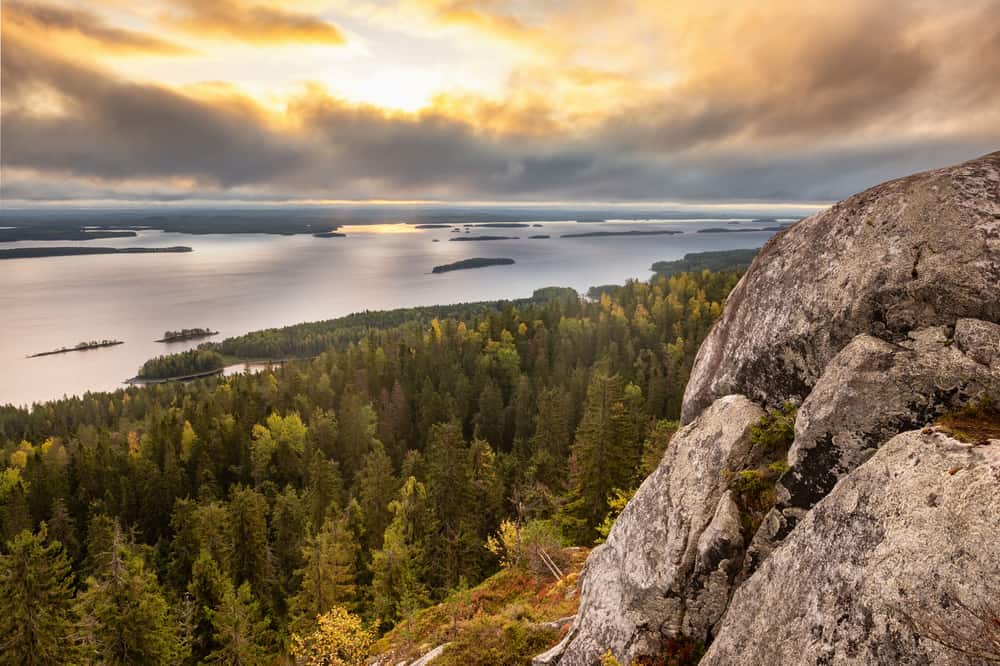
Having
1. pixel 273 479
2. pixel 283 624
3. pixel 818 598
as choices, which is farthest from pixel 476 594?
pixel 273 479

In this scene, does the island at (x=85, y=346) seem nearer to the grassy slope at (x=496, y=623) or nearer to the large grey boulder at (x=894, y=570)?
the grassy slope at (x=496, y=623)

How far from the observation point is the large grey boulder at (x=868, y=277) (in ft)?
28.6

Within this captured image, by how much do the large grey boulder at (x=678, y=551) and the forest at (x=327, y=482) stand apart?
6.78 metres

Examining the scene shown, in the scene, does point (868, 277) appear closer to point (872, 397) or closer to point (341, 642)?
point (872, 397)

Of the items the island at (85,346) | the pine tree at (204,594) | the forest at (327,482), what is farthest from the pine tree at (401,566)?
the island at (85,346)

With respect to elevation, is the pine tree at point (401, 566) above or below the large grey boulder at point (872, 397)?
below

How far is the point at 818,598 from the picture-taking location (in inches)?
307

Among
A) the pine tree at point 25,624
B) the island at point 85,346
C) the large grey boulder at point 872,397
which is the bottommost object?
the island at point 85,346

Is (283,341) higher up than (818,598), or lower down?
lower down

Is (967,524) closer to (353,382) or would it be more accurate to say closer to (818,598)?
(818,598)

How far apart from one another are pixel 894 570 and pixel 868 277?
17.7ft

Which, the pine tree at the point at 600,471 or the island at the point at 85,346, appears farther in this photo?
the island at the point at 85,346

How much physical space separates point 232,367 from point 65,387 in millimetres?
43401

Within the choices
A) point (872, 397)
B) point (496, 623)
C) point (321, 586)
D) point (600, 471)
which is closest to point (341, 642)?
point (496, 623)
